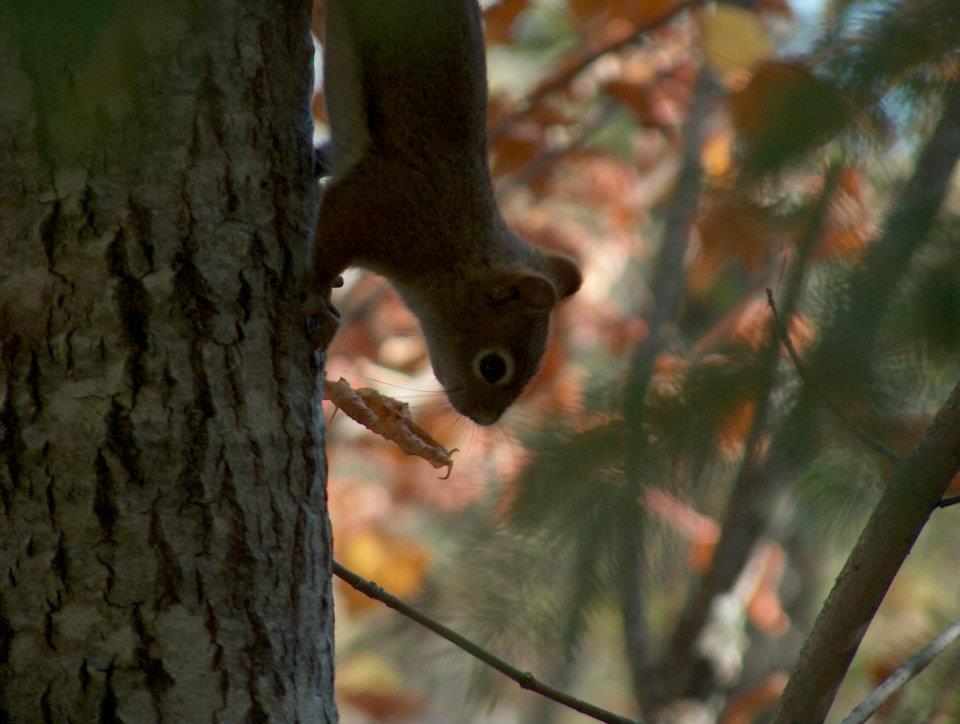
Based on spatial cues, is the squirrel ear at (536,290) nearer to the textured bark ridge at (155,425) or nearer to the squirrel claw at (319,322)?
the squirrel claw at (319,322)

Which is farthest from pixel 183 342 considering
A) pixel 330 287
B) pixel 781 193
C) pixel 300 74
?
pixel 781 193

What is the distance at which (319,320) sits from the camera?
1.76 metres

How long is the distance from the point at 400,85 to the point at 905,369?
156 centimetres

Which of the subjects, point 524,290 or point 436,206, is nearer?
point 436,206

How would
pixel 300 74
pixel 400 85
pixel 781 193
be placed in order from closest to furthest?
pixel 781 193, pixel 300 74, pixel 400 85

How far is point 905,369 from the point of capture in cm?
123

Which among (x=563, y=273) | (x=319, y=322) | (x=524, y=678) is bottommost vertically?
(x=524, y=678)

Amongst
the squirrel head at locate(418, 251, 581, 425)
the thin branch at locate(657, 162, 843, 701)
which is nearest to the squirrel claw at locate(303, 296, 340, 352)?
the squirrel head at locate(418, 251, 581, 425)

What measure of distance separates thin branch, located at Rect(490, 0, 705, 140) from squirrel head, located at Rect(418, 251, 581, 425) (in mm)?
1546

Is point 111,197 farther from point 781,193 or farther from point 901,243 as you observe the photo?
point 901,243

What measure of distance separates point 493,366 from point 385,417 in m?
0.80

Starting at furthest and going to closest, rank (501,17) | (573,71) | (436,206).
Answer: (573,71) → (501,17) → (436,206)

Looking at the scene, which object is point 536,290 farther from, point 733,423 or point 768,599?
point 768,599

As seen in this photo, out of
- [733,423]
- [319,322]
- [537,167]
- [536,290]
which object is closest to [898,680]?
[733,423]
